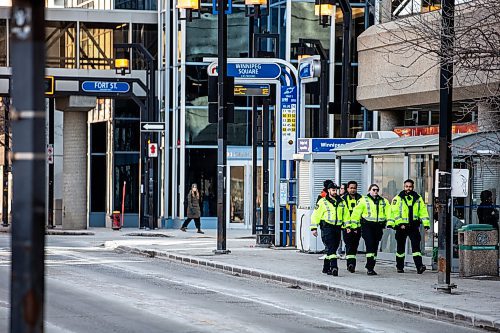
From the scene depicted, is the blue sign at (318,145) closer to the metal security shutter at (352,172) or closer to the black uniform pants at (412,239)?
the metal security shutter at (352,172)

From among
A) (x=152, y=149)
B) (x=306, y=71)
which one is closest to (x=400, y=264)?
(x=306, y=71)

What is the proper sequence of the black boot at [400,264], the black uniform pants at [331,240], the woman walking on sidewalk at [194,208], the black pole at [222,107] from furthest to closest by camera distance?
the woman walking on sidewalk at [194,208] < the black pole at [222,107] < the black boot at [400,264] < the black uniform pants at [331,240]

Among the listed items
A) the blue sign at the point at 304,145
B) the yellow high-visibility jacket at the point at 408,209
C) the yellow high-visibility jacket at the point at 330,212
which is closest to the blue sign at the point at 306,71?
the blue sign at the point at 304,145

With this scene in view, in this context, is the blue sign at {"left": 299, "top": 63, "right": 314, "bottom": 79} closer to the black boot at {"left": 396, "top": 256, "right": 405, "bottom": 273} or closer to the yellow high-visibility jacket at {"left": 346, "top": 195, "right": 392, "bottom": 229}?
the yellow high-visibility jacket at {"left": 346, "top": 195, "right": 392, "bottom": 229}

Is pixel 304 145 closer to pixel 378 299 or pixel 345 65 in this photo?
pixel 345 65

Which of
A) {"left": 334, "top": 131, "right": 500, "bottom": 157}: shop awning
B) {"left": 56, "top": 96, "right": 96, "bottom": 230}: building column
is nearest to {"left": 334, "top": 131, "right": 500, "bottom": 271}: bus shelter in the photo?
{"left": 334, "top": 131, "right": 500, "bottom": 157}: shop awning

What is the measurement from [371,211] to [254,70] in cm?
822

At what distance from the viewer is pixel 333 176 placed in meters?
30.1

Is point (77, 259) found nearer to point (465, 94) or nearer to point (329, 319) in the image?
point (465, 94)

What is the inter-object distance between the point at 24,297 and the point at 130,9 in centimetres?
4647

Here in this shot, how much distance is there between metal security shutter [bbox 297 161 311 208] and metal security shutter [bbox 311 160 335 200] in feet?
0.51

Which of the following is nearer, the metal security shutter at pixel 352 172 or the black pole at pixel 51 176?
the metal security shutter at pixel 352 172

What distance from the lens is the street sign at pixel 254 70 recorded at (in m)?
30.4

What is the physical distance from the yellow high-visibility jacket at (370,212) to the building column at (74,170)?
24.3 m
